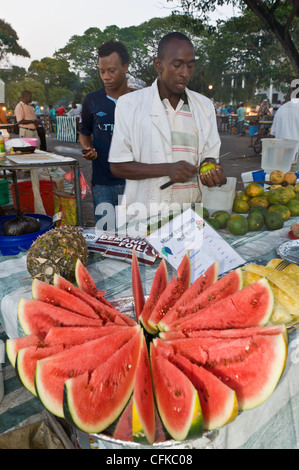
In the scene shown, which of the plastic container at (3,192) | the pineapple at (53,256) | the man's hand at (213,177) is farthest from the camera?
the plastic container at (3,192)

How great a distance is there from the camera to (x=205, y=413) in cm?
95

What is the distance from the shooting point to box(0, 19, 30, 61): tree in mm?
42250

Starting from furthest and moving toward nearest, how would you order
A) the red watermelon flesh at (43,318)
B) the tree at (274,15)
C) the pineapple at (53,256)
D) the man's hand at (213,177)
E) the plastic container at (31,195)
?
the tree at (274,15)
the plastic container at (31,195)
the man's hand at (213,177)
the pineapple at (53,256)
the red watermelon flesh at (43,318)

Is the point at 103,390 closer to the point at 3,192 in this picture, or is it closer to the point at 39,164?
the point at 39,164

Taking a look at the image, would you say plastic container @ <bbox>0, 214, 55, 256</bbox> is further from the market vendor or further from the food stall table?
the food stall table

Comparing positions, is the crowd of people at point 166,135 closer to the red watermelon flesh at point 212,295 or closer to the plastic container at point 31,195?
the red watermelon flesh at point 212,295

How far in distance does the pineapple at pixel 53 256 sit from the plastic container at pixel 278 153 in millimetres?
2987

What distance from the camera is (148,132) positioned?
2766mm

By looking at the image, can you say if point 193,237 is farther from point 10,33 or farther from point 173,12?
point 10,33

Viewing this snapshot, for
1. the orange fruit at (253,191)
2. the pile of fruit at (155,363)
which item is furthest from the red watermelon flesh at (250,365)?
the orange fruit at (253,191)

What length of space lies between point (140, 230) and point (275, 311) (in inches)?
52.1

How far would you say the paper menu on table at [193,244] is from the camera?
5.81 feet

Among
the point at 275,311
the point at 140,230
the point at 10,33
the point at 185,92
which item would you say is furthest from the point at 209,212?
the point at 10,33

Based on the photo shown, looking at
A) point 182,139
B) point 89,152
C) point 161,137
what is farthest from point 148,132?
point 89,152
